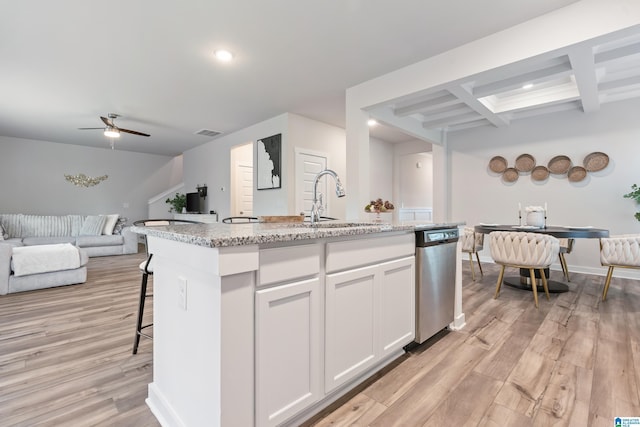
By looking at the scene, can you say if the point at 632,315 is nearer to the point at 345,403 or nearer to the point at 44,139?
the point at 345,403

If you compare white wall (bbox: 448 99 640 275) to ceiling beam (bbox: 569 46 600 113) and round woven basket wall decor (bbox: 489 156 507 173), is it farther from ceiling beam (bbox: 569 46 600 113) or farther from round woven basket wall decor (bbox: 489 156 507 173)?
ceiling beam (bbox: 569 46 600 113)

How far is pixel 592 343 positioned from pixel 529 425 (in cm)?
131

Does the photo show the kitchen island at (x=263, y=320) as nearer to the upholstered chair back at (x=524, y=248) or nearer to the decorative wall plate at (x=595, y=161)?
the upholstered chair back at (x=524, y=248)

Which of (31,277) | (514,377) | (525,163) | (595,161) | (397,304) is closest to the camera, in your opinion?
(514,377)

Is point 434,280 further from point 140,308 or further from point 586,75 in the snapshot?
point 586,75

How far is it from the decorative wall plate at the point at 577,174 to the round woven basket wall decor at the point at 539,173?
29cm

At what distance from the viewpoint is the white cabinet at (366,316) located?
4.75 feet

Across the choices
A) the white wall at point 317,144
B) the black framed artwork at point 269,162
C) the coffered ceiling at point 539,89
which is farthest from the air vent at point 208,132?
the coffered ceiling at point 539,89

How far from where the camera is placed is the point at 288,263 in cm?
123

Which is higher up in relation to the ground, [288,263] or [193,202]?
[193,202]

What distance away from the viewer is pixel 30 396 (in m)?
1.57

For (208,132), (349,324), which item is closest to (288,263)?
(349,324)

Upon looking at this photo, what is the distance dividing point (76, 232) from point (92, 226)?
0.38 metres

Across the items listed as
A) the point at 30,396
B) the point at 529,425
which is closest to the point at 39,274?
the point at 30,396
